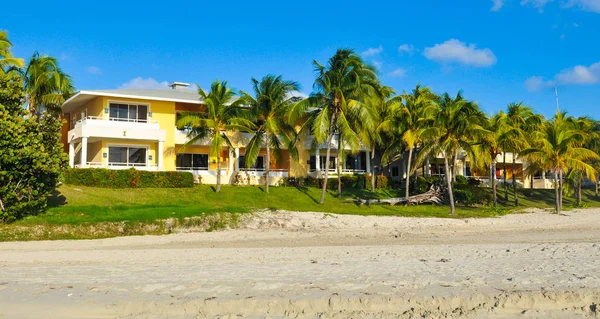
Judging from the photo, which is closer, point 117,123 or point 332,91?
point 332,91

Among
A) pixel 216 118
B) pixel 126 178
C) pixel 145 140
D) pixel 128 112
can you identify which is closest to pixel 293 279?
pixel 126 178

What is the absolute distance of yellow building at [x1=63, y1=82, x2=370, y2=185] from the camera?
1287 inches

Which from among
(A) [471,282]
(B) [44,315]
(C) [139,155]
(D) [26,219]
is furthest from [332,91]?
(B) [44,315]

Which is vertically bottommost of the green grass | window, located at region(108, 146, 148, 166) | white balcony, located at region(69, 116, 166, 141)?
the green grass

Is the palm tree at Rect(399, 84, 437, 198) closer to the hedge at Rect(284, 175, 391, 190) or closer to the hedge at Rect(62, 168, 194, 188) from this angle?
the hedge at Rect(284, 175, 391, 190)

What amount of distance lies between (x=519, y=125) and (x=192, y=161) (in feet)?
81.1

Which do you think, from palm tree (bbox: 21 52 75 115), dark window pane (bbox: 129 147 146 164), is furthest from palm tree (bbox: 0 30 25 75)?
dark window pane (bbox: 129 147 146 164)

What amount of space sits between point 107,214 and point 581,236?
63.8 ft

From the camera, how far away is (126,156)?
34.0m

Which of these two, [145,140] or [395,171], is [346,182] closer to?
[395,171]

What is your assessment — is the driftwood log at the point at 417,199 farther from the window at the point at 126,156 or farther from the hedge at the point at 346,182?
the window at the point at 126,156

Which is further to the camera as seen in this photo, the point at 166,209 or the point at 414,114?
the point at 414,114

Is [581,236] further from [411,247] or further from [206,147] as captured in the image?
[206,147]

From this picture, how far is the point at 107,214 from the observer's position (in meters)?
21.2
